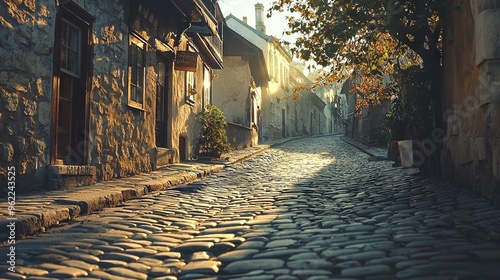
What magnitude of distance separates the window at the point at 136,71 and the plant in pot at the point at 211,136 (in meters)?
4.72

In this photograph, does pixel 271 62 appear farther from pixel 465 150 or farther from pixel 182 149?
pixel 465 150

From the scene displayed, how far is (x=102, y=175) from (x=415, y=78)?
17.8 feet

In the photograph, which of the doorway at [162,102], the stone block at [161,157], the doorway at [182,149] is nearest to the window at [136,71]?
the stone block at [161,157]

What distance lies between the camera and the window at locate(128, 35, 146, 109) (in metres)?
9.12

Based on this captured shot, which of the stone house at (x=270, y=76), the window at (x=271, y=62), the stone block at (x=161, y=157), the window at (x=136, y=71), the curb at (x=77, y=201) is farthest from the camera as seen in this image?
the window at (x=271, y=62)

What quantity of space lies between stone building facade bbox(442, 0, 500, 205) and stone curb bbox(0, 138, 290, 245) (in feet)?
14.1

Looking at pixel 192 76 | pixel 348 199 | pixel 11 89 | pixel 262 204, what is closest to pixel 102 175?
pixel 11 89

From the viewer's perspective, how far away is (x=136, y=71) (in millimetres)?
9523

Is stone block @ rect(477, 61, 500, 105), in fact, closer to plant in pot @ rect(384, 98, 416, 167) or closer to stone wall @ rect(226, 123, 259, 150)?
plant in pot @ rect(384, 98, 416, 167)

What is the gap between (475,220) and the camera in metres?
4.22

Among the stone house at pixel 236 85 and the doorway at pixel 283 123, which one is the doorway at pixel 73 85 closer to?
the stone house at pixel 236 85

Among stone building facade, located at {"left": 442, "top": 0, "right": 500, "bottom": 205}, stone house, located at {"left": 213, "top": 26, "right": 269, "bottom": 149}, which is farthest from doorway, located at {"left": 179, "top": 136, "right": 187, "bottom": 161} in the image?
stone house, located at {"left": 213, "top": 26, "right": 269, "bottom": 149}

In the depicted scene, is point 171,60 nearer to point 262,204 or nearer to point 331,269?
Answer: point 262,204

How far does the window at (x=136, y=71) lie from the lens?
29.9ft
